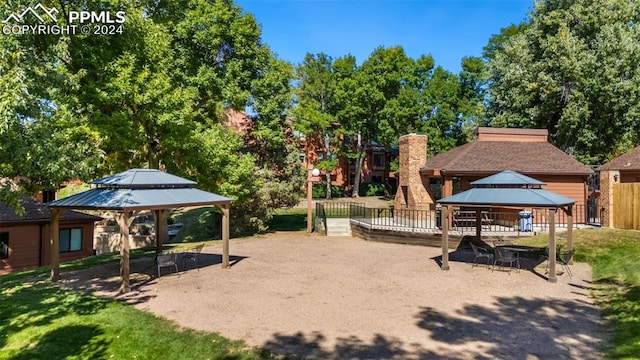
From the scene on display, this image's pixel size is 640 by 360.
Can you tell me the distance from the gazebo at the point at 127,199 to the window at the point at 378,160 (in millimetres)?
40742

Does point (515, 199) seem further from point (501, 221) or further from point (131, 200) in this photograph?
point (131, 200)

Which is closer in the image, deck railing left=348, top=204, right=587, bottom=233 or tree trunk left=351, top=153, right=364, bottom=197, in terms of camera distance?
deck railing left=348, top=204, right=587, bottom=233

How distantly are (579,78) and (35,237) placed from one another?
3578 centimetres

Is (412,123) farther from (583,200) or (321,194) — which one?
(583,200)

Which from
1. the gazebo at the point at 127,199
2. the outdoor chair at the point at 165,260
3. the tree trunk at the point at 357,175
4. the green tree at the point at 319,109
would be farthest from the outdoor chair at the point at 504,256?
the tree trunk at the point at 357,175

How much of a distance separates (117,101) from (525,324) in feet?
55.7

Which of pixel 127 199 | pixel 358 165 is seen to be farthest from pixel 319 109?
pixel 127 199

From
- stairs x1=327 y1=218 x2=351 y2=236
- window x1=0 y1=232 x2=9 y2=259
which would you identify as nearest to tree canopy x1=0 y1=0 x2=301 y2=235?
stairs x1=327 y1=218 x2=351 y2=236

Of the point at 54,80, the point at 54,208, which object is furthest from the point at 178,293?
the point at 54,80

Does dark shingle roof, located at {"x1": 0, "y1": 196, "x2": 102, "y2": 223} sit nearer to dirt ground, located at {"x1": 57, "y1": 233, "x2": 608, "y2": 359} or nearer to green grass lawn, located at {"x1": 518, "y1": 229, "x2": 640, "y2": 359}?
dirt ground, located at {"x1": 57, "y1": 233, "x2": 608, "y2": 359}

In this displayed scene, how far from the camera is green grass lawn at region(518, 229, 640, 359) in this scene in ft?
26.6

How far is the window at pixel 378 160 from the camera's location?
53.7 metres

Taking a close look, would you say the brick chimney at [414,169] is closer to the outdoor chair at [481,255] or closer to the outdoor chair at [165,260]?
the outdoor chair at [481,255]

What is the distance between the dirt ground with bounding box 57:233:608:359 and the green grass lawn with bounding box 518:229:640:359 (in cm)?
36
